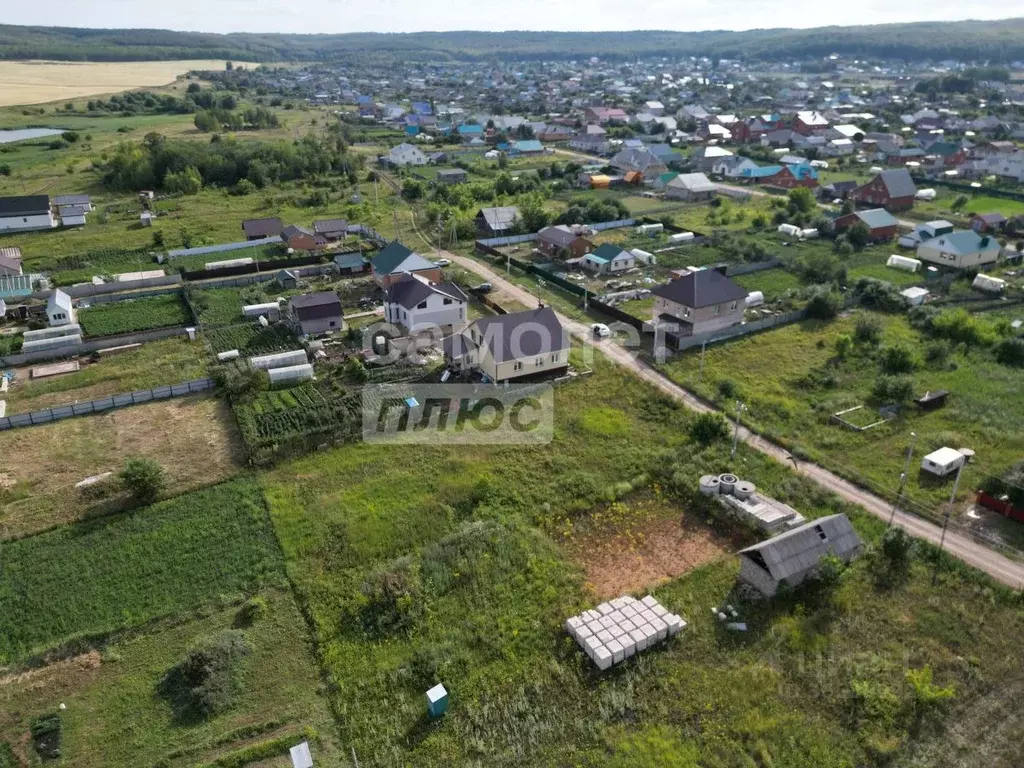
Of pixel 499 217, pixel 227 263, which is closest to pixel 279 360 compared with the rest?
pixel 227 263

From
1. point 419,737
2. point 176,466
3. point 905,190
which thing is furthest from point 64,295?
point 905,190

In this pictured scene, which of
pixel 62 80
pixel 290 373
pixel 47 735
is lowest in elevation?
pixel 47 735

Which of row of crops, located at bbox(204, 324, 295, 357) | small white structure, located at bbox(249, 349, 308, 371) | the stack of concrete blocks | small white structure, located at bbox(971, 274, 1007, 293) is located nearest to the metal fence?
small white structure, located at bbox(249, 349, 308, 371)

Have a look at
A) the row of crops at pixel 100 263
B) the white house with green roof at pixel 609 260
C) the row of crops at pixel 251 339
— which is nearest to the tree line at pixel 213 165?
the row of crops at pixel 100 263

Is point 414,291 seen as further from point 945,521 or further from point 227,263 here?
point 945,521

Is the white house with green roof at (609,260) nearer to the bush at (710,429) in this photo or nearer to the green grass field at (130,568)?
the bush at (710,429)

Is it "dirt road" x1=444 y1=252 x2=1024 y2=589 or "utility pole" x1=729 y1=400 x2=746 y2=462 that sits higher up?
"utility pole" x1=729 y1=400 x2=746 y2=462

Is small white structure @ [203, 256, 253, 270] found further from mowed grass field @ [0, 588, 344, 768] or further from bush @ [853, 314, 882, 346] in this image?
bush @ [853, 314, 882, 346]
